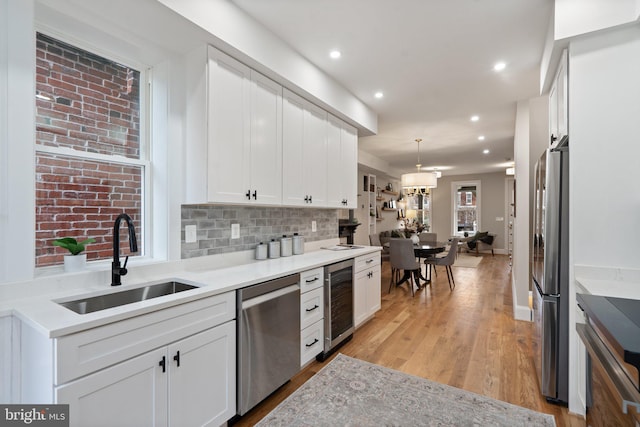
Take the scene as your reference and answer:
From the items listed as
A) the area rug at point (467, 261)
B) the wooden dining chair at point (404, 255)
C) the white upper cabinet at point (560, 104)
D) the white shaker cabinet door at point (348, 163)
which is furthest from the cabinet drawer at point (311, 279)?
the area rug at point (467, 261)

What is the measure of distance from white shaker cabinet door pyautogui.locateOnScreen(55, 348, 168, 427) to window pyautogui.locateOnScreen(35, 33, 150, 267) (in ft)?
2.84

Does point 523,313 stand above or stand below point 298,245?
below

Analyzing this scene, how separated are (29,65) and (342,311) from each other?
279cm

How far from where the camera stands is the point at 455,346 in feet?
10.1

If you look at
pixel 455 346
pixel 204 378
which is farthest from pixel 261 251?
pixel 455 346

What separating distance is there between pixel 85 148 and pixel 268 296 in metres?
1.46

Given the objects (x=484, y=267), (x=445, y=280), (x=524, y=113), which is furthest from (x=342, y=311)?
(x=484, y=267)

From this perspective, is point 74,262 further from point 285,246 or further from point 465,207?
point 465,207

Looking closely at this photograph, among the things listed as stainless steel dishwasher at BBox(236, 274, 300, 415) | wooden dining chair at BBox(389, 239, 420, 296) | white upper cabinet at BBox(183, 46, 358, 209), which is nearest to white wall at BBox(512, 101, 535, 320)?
wooden dining chair at BBox(389, 239, 420, 296)

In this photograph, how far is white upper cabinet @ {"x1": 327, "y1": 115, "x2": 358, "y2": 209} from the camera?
354 centimetres

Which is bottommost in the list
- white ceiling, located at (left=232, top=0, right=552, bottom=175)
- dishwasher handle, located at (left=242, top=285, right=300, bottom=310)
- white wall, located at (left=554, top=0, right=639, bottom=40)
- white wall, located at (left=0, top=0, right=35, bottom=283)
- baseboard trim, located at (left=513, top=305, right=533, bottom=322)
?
baseboard trim, located at (left=513, top=305, right=533, bottom=322)

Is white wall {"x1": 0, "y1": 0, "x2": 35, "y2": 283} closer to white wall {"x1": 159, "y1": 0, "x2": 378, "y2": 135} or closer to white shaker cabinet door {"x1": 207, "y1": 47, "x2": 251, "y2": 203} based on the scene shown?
white wall {"x1": 159, "y1": 0, "x2": 378, "y2": 135}

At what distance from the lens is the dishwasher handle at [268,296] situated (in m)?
1.94

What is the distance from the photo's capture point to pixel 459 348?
3.04 metres
